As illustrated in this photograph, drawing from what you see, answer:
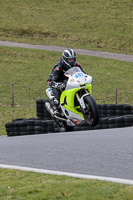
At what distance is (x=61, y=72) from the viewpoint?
1175 centimetres

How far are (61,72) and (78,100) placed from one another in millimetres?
1101

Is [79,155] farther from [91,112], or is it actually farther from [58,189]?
[91,112]

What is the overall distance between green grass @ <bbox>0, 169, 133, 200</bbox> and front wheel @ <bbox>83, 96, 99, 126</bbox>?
3.78m

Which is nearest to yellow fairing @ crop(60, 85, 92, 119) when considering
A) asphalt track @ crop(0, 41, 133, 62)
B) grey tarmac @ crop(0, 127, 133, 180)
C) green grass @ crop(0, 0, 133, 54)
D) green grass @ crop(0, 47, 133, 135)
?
grey tarmac @ crop(0, 127, 133, 180)

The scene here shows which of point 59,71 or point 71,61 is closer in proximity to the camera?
point 71,61

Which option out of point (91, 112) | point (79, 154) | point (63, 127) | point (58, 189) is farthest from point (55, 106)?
point (58, 189)

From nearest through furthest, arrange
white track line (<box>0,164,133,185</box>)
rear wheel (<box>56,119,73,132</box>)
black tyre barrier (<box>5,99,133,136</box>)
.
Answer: white track line (<box>0,164,133,185</box>)
rear wheel (<box>56,119,73,132</box>)
black tyre barrier (<box>5,99,133,136</box>)

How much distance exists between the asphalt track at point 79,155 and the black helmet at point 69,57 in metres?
1.94

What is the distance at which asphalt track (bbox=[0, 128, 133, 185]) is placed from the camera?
717 cm

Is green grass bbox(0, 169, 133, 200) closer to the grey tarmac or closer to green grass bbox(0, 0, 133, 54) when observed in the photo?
the grey tarmac

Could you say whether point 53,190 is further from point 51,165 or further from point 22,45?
point 22,45

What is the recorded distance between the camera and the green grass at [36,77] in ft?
83.9

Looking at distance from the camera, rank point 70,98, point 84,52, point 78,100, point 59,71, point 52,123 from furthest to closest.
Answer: point 84,52 < point 52,123 < point 59,71 < point 70,98 < point 78,100

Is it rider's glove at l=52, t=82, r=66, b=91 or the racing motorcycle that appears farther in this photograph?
rider's glove at l=52, t=82, r=66, b=91
